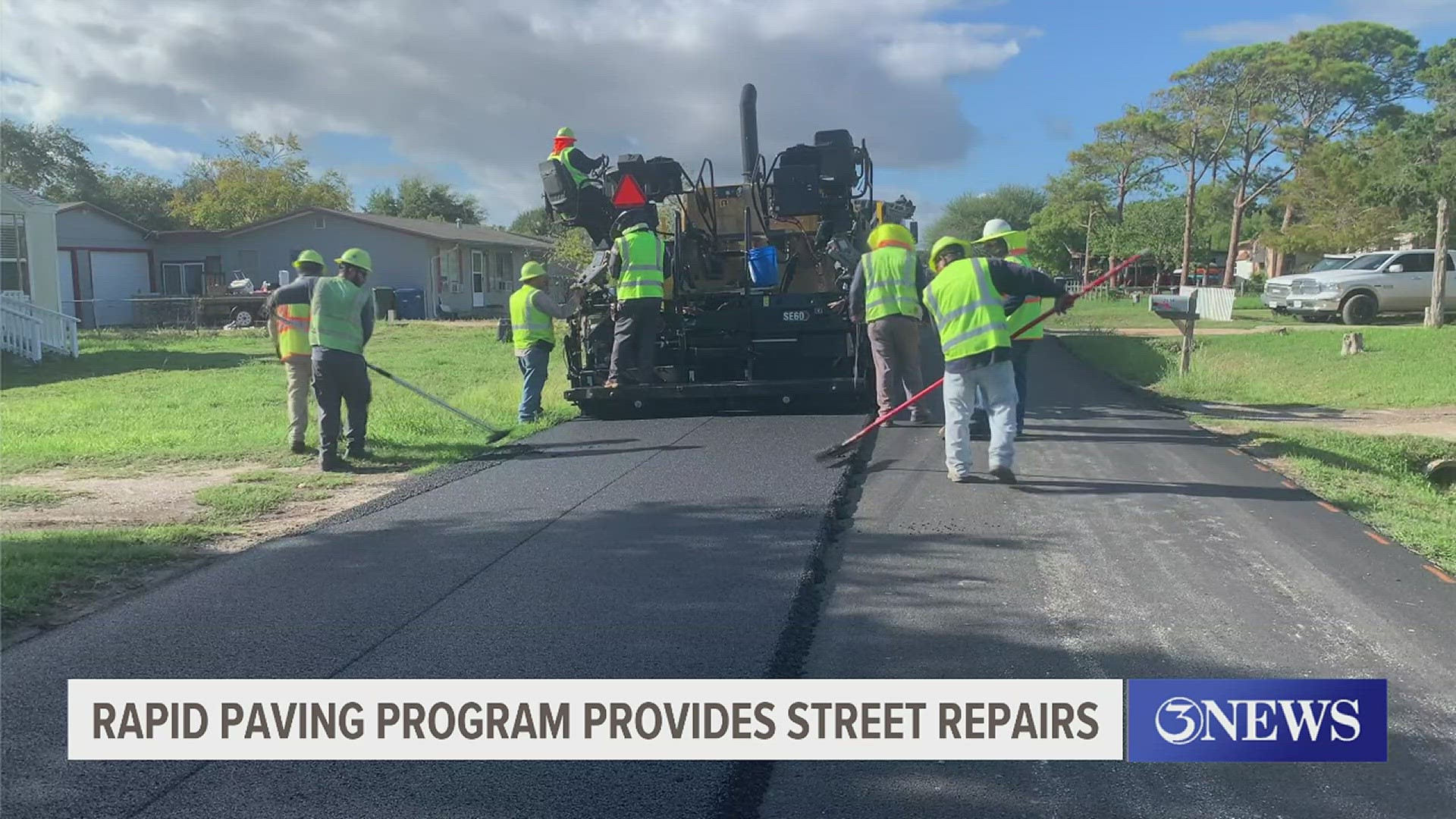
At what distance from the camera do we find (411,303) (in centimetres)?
3253

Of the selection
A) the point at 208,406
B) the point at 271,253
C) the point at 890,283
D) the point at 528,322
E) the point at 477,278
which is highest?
the point at 271,253

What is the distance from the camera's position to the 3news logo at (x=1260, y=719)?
3262 mm

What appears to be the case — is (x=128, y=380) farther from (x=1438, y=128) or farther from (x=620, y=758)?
(x=1438, y=128)

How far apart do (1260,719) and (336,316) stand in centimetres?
691

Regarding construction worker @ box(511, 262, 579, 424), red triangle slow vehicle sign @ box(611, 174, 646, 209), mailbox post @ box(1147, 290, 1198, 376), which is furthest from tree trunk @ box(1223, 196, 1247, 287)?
construction worker @ box(511, 262, 579, 424)

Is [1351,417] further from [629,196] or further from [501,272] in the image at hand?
[501,272]

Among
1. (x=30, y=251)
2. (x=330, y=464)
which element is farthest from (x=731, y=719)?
(x=30, y=251)

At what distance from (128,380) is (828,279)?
10.7 metres

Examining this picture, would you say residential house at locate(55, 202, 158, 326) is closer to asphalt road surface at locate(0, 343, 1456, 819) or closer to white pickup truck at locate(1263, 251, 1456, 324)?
asphalt road surface at locate(0, 343, 1456, 819)

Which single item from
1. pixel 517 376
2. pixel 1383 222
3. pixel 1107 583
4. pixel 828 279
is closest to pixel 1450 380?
pixel 828 279

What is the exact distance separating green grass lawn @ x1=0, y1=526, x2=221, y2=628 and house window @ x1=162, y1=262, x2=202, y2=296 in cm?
3130

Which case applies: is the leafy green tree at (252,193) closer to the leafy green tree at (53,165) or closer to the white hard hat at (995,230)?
the leafy green tree at (53,165)

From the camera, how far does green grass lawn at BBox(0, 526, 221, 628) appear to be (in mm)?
4805

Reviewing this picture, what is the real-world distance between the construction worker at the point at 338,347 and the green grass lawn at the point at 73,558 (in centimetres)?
195
